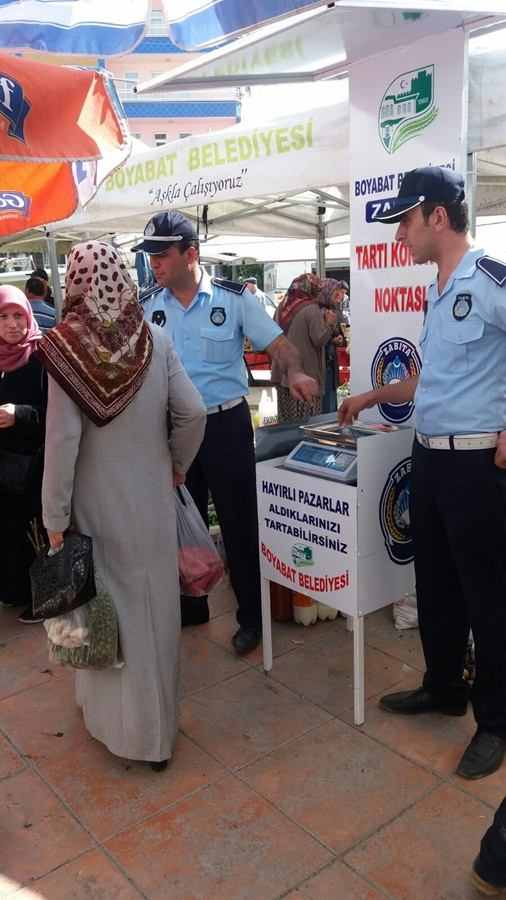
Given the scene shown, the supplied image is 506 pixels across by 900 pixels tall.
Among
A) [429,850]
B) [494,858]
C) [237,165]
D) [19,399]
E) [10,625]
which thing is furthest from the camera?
[237,165]

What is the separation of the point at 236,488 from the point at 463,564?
1221 millimetres

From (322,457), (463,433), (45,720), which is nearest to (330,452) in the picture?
(322,457)

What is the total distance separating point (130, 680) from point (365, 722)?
95cm

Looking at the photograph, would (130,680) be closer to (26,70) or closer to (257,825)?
(257,825)

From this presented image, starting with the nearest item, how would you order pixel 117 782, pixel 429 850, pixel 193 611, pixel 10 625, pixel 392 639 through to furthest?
pixel 429 850
pixel 117 782
pixel 392 639
pixel 193 611
pixel 10 625

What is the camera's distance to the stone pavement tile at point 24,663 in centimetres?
311

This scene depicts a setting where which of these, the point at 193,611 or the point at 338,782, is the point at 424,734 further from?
the point at 193,611

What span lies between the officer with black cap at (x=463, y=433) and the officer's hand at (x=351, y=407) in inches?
15.9

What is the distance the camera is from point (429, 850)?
2053mm

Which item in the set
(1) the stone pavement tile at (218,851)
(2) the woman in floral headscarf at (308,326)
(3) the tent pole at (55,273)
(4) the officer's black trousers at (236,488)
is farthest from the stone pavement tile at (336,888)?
(3) the tent pole at (55,273)

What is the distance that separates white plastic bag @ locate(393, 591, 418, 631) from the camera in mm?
3416

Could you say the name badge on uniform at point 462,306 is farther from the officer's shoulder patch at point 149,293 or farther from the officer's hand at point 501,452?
Answer: the officer's shoulder patch at point 149,293

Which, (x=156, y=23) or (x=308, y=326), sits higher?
(x=156, y=23)

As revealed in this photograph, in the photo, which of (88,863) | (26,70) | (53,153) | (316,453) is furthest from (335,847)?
(26,70)
